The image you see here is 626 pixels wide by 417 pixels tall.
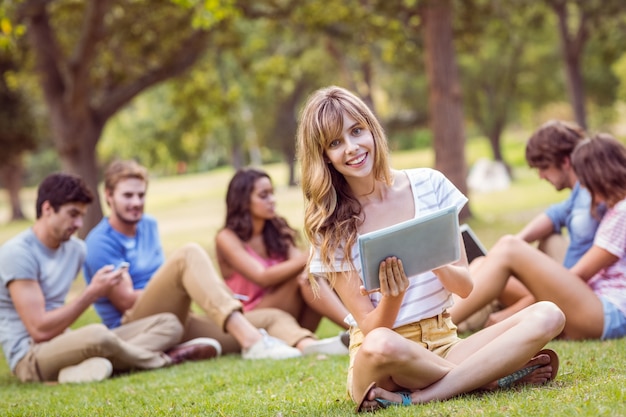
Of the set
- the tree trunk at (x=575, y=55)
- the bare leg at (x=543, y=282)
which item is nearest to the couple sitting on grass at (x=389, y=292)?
the bare leg at (x=543, y=282)

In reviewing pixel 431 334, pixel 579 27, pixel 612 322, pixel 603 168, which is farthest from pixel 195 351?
pixel 579 27

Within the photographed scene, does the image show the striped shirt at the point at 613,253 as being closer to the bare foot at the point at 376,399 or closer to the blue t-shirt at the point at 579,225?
the blue t-shirt at the point at 579,225

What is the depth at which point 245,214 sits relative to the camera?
7.04 m

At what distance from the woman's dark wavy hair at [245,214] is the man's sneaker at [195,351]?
0.90 m

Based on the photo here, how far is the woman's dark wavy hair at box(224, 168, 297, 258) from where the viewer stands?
7.03 m

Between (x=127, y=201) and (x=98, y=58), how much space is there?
13683 mm

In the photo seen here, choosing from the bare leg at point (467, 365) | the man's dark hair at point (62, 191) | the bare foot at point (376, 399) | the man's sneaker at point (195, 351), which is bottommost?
the man's sneaker at point (195, 351)

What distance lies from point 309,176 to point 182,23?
570 inches

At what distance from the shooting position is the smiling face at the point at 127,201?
6.81 metres

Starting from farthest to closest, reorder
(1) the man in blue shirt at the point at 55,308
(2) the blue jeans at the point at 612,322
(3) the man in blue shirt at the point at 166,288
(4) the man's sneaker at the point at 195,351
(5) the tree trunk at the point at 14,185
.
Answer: (5) the tree trunk at the point at 14,185 < (4) the man's sneaker at the point at 195,351 < (3) the man in blue shirt at the point at 166,288 < (1) the man in blue shirt at the point at 55,308 < (2) the blue jeans at the point at 612,322

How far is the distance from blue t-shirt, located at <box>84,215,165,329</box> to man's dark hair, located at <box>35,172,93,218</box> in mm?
612

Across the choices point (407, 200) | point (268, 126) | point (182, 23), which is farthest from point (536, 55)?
point (407, 200)

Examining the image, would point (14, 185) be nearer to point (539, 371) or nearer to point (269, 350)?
point (269, 350)

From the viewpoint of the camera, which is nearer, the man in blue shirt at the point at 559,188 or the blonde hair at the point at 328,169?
the blonde hair at the point at 328,169
